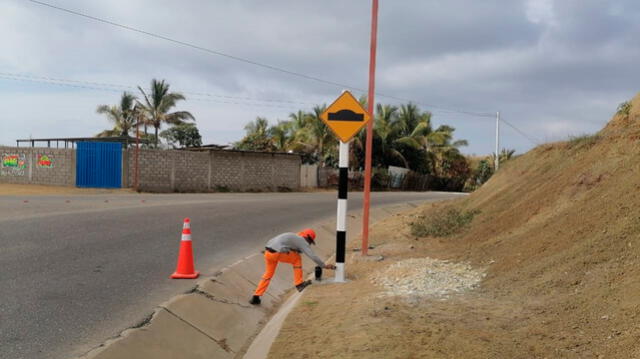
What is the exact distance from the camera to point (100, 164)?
29172 mm

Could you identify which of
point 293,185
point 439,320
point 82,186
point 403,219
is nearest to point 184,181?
point 82,186

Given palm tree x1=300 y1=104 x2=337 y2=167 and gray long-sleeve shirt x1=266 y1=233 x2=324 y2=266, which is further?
palm tree x1=300 y1=104 x2=337 y2=167

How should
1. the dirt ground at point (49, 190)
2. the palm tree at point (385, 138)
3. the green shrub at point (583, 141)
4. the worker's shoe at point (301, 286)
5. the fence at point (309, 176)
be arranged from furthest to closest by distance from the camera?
the palm tree at point (385, 138) → the fence at point (309, 176) → the dirt ground at point (49, 190) → the green shrub at point (583, 141) → the worker's shoe at point (301, 286)

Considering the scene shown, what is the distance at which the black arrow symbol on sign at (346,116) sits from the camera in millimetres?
7744

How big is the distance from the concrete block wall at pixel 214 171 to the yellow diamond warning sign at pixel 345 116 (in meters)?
23.6

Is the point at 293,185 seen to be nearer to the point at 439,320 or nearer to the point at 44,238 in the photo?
the point at 44,238

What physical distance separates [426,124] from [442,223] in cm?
3781

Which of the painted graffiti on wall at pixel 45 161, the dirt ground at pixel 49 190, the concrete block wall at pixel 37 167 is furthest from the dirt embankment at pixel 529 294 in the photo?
the painted graffiti on wall at pixel 45 161

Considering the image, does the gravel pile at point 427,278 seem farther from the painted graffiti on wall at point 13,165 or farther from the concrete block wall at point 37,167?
the painted graffiti on wall at point 13,165

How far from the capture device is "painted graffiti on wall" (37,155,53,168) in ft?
97.5

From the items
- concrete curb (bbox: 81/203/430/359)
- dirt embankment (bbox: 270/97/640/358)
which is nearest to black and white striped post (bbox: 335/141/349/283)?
dirt embankment (bbox: 270/97/640/358)

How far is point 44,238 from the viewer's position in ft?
31.7

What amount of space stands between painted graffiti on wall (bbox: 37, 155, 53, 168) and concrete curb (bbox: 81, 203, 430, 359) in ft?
83.5

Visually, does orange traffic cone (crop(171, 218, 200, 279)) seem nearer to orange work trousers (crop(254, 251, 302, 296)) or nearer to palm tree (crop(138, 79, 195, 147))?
orange work trousers (crop(254, 251, 302, 296))
